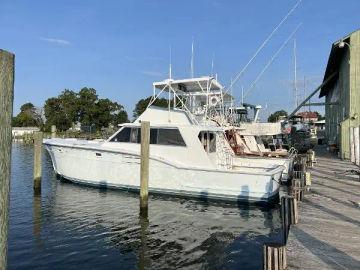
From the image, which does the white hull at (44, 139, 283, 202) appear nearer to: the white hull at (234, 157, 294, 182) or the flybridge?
the white hull at (234, 157, 294, 182)

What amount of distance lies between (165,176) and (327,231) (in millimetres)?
7439

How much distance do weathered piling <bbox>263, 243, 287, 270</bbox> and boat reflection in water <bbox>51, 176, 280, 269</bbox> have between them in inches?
112

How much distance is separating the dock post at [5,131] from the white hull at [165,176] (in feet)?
35.7

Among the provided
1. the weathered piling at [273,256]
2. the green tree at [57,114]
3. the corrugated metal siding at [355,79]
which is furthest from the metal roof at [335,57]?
the green tree at [57,114]

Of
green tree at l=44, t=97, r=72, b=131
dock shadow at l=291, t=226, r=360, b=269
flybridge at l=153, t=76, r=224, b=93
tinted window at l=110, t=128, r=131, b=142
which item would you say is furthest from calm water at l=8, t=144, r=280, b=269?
green tree at l=44, t=97, r=72, b=131

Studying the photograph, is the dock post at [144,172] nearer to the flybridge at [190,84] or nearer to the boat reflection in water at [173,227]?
the boat reflection in water at [173,227]

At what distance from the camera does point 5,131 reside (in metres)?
3.93

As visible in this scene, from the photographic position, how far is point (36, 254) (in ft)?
30.1

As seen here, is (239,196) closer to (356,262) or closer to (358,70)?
(356,262)

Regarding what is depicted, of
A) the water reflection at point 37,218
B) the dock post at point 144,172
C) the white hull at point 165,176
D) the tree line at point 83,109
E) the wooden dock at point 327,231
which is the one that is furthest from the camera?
the tree line at point 83,109

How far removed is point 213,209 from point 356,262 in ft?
24.1

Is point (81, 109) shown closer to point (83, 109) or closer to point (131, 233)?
point (83, 109)

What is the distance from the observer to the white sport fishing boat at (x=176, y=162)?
14.4 m

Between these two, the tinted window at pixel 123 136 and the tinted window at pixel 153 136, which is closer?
the tinted window at pixel 153 136
